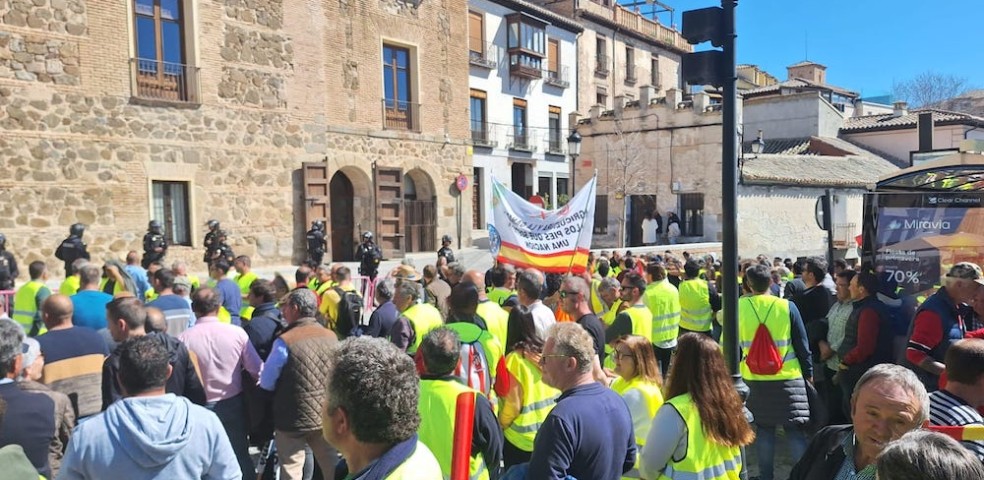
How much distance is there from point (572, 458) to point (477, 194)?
27.5 m

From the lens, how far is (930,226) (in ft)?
25.0

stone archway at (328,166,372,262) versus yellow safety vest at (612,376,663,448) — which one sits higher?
stone archway at (328,166,372,262)

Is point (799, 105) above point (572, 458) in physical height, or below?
above

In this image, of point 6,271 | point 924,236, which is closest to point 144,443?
point 6,271

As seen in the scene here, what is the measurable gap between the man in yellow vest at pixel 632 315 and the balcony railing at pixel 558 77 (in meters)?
27.6

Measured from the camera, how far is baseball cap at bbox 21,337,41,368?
11.8 ft

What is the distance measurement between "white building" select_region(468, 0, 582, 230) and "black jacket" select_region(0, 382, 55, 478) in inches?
1006

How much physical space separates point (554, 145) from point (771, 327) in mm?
28991

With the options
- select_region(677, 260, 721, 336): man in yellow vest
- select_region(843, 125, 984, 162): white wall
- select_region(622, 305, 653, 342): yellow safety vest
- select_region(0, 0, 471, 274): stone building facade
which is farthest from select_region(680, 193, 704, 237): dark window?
select_region(622, 305, 653, 342): yellow safety vest

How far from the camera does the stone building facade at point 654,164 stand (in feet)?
86.4

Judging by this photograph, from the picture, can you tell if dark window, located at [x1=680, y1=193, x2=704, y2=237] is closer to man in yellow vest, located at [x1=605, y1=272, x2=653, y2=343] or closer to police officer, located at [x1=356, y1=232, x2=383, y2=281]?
police officer, located at [x1=356, y1=232, x2=383, y2=281]

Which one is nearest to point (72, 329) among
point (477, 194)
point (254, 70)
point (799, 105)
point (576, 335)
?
point (576, 335)

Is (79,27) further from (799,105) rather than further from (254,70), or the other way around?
(799,105)

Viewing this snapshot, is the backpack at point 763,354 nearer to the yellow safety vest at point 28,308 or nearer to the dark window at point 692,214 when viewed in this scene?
the yellow safety vest at point 28,308
